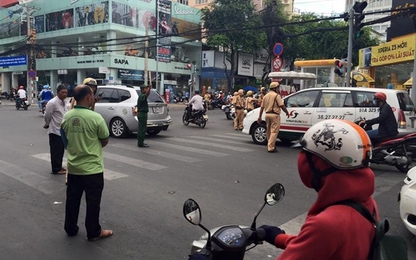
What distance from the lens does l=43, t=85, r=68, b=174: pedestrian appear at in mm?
6691

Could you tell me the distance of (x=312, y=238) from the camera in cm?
140

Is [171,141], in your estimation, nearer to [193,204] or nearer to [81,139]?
[81,139]

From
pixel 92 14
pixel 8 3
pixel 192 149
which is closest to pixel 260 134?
pixel 192 149

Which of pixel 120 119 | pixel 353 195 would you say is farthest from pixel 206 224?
pixel 120 119

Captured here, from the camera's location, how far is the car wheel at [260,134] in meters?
10.9

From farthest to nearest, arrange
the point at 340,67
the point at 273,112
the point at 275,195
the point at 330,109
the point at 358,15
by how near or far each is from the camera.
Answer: the point at 340,67, the point at 358,15, the point at 330,109, the point at 273,112, the point at 275,195

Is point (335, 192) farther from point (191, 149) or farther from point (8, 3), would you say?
point (8, 3)

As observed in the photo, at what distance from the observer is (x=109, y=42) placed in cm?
3428

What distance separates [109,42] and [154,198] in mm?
31344

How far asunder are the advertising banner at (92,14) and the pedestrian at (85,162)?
104 feet

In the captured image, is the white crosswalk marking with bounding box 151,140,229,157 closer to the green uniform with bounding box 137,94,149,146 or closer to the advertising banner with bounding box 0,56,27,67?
the green uniform with bounding box 137,94,149,146

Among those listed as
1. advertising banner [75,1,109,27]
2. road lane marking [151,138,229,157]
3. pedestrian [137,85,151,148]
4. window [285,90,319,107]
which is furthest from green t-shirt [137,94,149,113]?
advertising banner [75,1,109,27]

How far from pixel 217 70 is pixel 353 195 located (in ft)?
136

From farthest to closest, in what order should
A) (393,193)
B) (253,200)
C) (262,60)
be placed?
1. (262,60)
2. (393,193)
3. (253,200)
